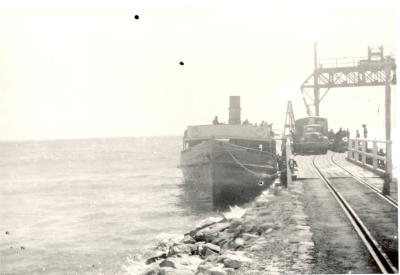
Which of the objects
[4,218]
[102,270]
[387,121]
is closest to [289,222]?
[102,270]

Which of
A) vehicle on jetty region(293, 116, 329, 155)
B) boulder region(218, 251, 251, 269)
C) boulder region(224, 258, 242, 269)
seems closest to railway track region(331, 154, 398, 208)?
boulder region(218, 251, 251, 269)

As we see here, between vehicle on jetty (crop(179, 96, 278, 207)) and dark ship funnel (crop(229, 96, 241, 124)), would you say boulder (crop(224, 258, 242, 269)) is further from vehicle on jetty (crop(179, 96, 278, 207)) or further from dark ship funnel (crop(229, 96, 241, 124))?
dark ship funnel (crop(229, 96, 241, 124))

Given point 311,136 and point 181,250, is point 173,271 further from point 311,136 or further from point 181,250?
point 311,136

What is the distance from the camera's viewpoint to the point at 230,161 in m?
20.1

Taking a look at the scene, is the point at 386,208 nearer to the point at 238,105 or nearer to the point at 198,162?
the point at 198,162

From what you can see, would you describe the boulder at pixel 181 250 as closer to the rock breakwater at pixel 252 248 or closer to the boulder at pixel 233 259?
the rock breakwater at pixel 252 248

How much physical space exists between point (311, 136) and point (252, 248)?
2389 cm

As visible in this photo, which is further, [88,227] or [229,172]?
[229,172]

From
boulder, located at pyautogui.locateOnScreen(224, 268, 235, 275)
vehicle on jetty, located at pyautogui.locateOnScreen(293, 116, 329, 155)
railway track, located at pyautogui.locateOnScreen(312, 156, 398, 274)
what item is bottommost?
boulder, located at pyautogui.locateOnScreen(224, 268, 235, 275)

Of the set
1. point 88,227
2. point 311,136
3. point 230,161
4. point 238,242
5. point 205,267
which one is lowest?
point 88,227

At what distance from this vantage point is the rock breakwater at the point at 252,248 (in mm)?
6941

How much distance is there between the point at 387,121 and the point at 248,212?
11.0 m

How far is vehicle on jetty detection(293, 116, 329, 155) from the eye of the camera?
3020 cm

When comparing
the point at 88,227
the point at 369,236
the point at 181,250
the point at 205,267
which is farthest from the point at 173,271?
the point at 88,227
